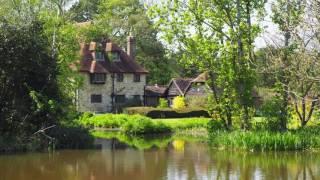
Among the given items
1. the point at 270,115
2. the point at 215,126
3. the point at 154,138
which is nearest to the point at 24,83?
the point at 215,126

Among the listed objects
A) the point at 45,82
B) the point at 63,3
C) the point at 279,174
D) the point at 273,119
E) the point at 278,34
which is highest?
the point at 63,3

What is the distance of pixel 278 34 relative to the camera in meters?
29.6

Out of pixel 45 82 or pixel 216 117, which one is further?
pixel 216 117

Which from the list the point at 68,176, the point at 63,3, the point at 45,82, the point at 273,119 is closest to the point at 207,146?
the point at 273,119

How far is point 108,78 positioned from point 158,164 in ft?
140

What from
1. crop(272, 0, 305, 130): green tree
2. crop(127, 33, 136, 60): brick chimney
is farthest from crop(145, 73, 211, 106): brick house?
crop(272, 0, 305, 130): green tree

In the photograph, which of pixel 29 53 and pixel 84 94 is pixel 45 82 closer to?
pixel 29 53

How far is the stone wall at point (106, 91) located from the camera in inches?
2502

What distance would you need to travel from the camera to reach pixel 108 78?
65250 mm

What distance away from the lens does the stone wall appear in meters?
63.6

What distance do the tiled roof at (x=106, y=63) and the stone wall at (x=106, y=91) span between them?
2.57 feet

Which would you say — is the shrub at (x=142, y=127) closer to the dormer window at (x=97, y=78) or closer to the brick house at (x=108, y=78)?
the brick house at (x=108, y=78)

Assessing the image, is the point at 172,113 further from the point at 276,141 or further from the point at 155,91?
the point at 276,141

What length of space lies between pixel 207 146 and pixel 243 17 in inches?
280
